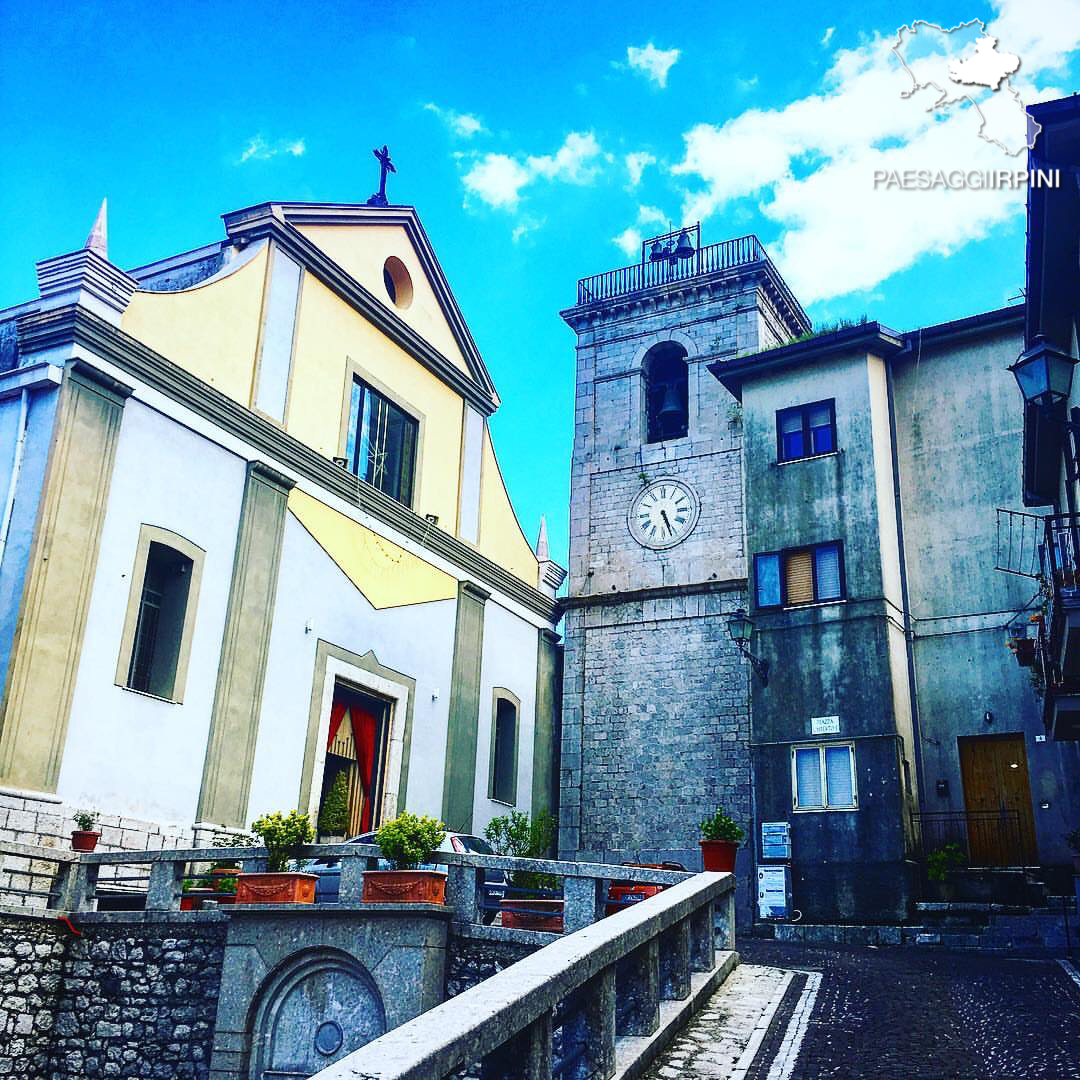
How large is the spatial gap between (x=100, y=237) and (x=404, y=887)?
386 inches

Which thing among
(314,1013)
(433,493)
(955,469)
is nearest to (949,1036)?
(314,1013)

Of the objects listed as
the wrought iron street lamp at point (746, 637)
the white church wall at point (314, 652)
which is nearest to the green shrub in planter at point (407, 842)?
the white church wall at point (314, 652)

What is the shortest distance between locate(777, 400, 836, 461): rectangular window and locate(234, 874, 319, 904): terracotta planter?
1288cm

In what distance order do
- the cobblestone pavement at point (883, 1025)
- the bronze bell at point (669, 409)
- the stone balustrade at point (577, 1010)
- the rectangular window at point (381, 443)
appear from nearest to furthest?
the stone balustrade at point (577, 1010), the cobblestone pavement at point (883, 1025), the rectangular window at point (381, 443), the bronze bell at point (669, 409)

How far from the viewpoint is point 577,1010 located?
6.59 metres

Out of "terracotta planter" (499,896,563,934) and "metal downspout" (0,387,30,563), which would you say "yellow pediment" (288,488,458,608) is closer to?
"metal downspout" (0,387,30,563)

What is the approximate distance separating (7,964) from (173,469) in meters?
6.82

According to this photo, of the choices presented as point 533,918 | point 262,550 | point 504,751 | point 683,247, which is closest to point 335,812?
point 262,550

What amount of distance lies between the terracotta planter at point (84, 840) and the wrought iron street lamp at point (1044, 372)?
1221cm

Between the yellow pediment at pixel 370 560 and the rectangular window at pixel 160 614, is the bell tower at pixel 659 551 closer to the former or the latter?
the yellow pediment at pixel 370 560

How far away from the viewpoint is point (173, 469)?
16.1m

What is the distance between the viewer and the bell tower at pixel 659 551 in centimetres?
2194

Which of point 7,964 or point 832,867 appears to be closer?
point 7,964

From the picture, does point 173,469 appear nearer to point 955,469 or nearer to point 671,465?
point 671,465
